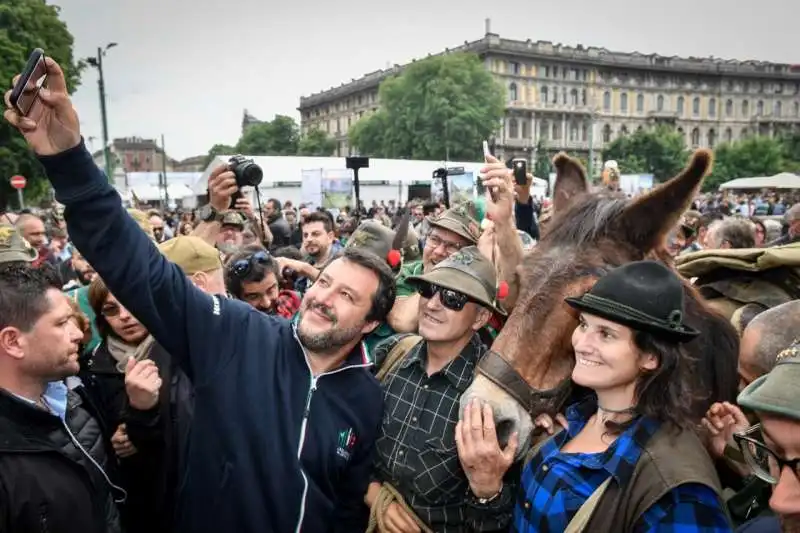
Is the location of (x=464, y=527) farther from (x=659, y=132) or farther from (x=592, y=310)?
(x=659, y=132)

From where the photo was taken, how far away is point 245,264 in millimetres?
3832

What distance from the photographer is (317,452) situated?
90.2 inches

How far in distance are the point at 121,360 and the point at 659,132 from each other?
70138 mm

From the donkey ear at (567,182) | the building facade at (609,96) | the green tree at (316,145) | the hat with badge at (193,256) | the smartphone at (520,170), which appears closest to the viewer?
the hat with badge at (193,256)

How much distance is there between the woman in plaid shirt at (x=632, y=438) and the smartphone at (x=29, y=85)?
173 cm

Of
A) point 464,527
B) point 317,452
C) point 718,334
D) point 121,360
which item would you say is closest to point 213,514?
point 317,452

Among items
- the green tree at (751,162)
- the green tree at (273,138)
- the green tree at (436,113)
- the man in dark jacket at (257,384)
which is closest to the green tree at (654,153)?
the green tree at (751,162)

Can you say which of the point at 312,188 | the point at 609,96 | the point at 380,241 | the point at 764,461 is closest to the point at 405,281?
the point at 380,241

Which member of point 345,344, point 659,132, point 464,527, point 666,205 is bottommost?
point 464,527

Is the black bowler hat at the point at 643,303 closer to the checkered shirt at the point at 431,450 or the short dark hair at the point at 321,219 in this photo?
the checkered shirt at the point at 431,450

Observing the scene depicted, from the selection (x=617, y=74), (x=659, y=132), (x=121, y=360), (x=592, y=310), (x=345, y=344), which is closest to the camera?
(x=592, y=310)

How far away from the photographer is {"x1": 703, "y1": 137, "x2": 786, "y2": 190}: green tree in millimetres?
67312

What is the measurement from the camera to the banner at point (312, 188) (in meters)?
18.4

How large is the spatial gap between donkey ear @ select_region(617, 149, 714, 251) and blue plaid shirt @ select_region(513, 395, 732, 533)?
85 cm
